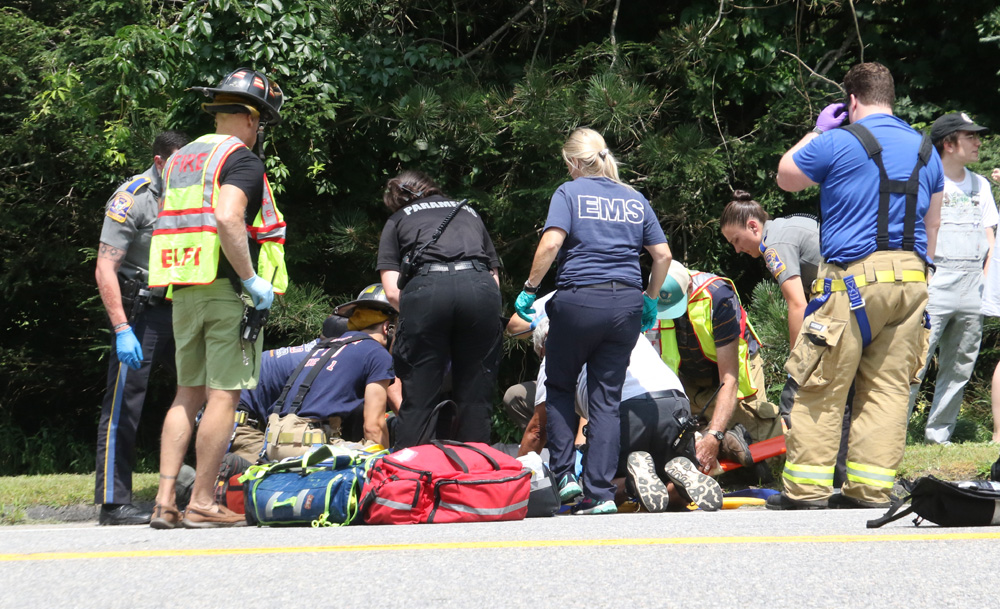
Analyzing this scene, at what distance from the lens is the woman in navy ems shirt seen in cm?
488

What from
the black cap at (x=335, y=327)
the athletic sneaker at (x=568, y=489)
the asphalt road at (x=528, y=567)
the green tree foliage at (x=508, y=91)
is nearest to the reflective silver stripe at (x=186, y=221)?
the asphalt road at (x=528, y=567)

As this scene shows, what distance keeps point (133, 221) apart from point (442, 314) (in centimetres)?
154

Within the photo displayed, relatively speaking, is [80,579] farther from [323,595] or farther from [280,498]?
[280,498]

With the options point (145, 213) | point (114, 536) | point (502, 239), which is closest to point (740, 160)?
point (502, 239)

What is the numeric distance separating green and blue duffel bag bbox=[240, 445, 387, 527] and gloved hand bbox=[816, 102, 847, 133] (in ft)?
8.63

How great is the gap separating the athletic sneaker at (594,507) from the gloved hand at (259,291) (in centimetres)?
167

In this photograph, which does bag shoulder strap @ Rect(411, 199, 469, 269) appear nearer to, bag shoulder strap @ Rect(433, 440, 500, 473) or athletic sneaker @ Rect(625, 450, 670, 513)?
bag shoulder strap @ Rect(433, 440, 500, 473)

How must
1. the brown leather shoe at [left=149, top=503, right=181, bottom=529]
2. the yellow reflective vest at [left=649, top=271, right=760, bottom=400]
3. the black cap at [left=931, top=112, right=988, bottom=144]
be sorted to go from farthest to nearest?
the black cap at [left=931, top=112, right=988, bottom=144]
the yellow reflective vest at [left=649, top=271, right=760, bottom=400]
the brown leather shoe at [left=149, top=503, right=181, bottom=529]

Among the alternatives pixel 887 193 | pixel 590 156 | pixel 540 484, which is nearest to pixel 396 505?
pixel 540 484

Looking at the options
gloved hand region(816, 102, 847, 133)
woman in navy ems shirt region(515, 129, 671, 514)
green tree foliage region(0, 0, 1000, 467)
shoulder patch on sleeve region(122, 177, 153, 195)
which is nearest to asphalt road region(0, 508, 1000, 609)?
woman in navy ems shirt region(515, 129, 671, 514)

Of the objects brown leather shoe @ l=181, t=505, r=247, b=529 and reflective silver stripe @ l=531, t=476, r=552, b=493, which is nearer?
brown leather shoe @ l=181, t=505, r=247, b=529

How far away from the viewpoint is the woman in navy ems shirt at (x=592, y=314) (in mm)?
4875

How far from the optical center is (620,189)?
5.16 metres

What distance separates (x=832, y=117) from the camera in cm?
512
